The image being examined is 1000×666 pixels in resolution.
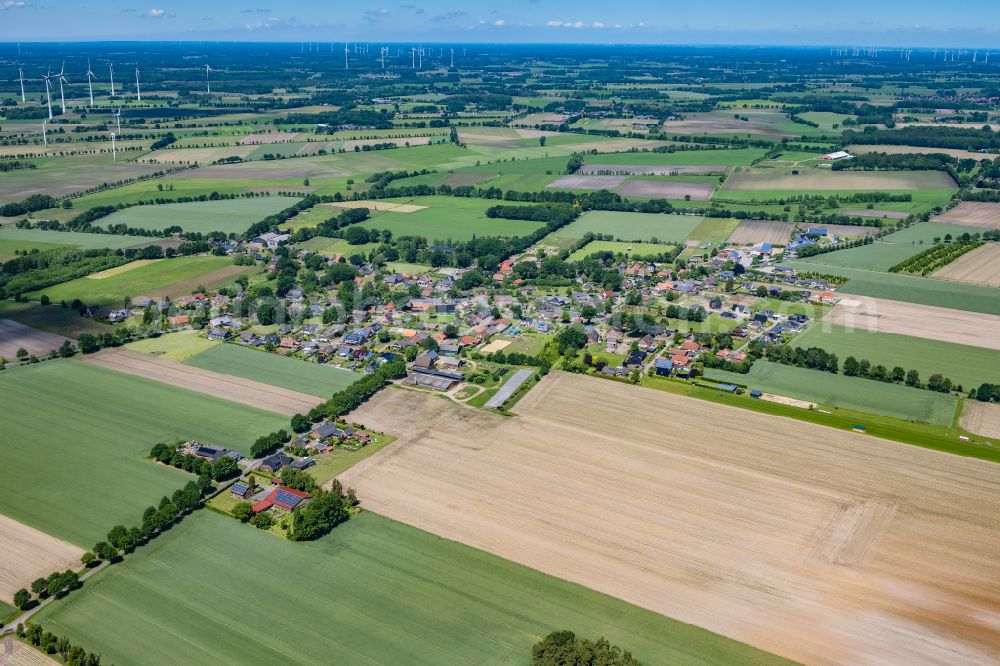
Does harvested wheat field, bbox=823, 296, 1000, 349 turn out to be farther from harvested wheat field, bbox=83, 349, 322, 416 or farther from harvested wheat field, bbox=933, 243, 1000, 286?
harvested wheat field, bbox=83, 349, 322, 416

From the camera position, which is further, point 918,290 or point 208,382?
point 918,290

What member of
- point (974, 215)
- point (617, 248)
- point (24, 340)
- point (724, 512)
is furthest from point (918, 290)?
point (24, 340)

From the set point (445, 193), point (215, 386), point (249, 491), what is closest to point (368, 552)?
point (249, 491)

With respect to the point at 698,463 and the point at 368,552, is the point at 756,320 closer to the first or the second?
the point at 698,463

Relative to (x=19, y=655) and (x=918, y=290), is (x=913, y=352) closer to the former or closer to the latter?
(x=918, y=290)

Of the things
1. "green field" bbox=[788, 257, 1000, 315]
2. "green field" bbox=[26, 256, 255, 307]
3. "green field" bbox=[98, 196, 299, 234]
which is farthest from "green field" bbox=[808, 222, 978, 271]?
"green field" bbox=[98, 196, 299, 234]

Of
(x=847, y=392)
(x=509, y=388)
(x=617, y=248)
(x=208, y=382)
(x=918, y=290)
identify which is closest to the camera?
(x=847, y=392)
